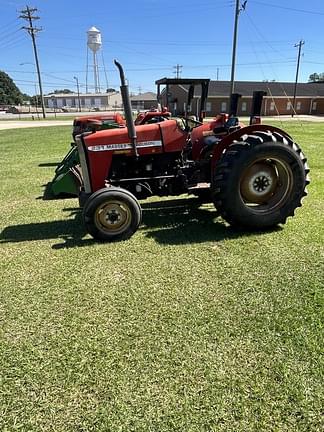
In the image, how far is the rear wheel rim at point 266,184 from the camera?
4551 mm

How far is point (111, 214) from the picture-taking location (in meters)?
4.29

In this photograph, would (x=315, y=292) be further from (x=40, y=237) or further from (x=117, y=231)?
(x=40, y=237)

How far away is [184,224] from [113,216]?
1.09 meters

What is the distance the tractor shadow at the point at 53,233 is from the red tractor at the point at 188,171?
0.33 meters

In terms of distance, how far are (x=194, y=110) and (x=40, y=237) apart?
2969mm

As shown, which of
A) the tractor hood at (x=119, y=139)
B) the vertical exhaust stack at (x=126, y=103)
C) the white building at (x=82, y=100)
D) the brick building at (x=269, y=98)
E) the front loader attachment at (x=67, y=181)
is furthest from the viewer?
the white building at (x=82, y=100)

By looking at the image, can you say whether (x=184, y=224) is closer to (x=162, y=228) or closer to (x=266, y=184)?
(x=162, y=228)

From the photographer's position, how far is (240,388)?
2.18 metres

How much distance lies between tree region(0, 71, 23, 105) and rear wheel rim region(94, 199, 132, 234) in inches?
4443

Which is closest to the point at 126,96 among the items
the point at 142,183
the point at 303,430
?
the point at 142,183

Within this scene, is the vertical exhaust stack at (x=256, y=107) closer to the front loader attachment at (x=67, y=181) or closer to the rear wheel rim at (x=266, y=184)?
the rear wheel rim at (x=266, y=184)

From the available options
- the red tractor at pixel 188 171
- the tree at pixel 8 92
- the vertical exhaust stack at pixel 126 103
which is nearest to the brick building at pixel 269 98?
the red tractor at pixel 188 171

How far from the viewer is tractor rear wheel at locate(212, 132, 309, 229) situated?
4.29 meters

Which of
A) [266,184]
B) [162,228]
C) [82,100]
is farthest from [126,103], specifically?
[82,100]
